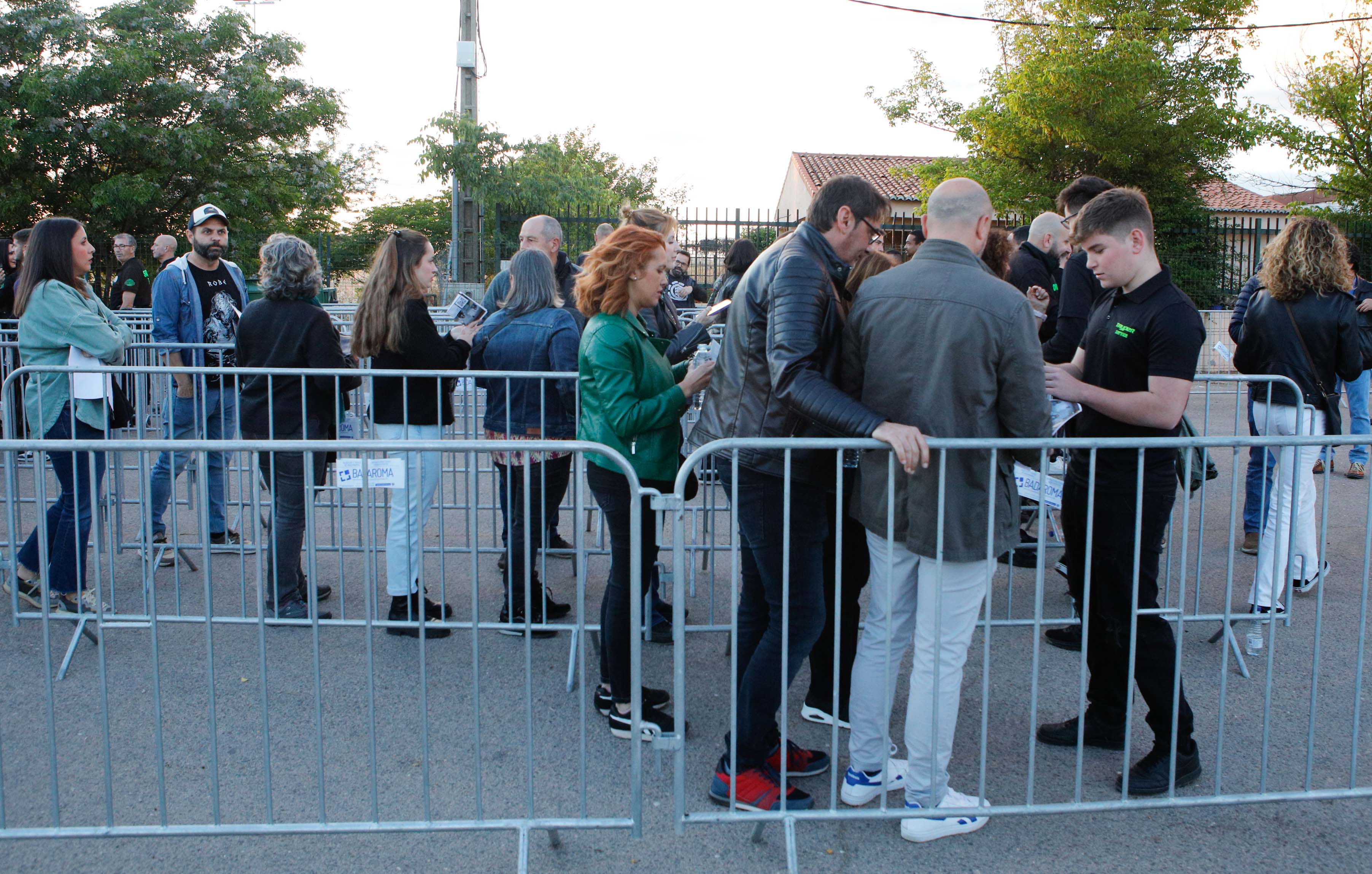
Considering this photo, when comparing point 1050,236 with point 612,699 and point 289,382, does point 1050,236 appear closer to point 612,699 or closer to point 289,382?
point 612,699

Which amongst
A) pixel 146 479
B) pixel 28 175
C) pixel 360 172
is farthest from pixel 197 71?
pixel 146 479

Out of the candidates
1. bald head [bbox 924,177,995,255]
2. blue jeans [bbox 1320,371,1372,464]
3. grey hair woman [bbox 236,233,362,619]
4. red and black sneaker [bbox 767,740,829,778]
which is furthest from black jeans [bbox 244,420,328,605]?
blue jeans [bbox 1320,371,1372,464]

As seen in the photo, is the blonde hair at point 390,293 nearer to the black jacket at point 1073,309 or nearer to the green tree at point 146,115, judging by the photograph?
the black jacket at point 1073,309

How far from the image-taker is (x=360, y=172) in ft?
112

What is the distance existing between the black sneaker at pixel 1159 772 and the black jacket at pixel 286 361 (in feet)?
12.6

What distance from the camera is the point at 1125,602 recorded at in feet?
12.1

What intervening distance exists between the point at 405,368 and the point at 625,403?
1857 mm

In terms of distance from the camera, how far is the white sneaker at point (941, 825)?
10.8 ft

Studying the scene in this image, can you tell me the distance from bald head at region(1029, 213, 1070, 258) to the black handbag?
127 cm

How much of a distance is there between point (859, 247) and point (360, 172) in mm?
33558

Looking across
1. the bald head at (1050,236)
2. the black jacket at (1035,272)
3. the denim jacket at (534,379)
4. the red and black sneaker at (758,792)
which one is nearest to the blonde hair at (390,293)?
the denim jacket at (534,379)

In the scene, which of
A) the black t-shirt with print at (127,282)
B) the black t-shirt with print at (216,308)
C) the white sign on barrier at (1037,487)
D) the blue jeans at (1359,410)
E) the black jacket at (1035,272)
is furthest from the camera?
the black t-shirt with print at (127,282)

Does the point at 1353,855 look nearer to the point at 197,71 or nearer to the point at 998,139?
the point at 998,139

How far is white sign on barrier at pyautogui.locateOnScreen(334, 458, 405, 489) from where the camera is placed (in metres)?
3.78
